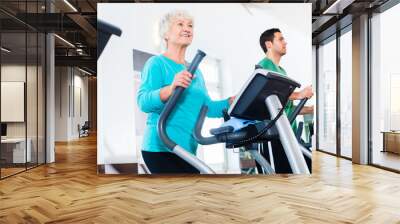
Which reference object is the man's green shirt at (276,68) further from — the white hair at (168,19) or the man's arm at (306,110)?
the white hair at (168,19)

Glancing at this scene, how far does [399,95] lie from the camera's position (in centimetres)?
656

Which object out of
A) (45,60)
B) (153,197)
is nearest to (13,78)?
(45,60)

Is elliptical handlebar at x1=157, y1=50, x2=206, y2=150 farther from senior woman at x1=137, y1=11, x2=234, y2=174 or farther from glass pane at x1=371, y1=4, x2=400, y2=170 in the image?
glass pane at x1=371, y1=4, x2=400, y2=170

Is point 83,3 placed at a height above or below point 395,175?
above

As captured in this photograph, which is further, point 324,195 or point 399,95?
point 399,95

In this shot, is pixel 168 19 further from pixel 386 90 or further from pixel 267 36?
pixel 386 90

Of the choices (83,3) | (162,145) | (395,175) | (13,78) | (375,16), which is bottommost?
(395,175)

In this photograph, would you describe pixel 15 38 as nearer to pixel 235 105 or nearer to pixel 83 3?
pixel 83 3

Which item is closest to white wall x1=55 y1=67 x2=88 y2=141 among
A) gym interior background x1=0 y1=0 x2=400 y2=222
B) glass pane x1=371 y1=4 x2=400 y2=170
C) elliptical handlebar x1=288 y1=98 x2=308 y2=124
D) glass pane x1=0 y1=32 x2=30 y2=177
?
gym interior background x1=0 y1=0 x2=400 y2=222

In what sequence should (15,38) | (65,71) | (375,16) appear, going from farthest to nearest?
(65,71) < (375,16) < (15,38)

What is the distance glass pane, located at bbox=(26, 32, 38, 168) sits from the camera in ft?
22.7

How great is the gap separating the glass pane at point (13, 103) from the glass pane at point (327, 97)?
6.95m

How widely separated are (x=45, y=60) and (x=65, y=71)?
25.8ft

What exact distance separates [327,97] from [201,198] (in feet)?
21.4
